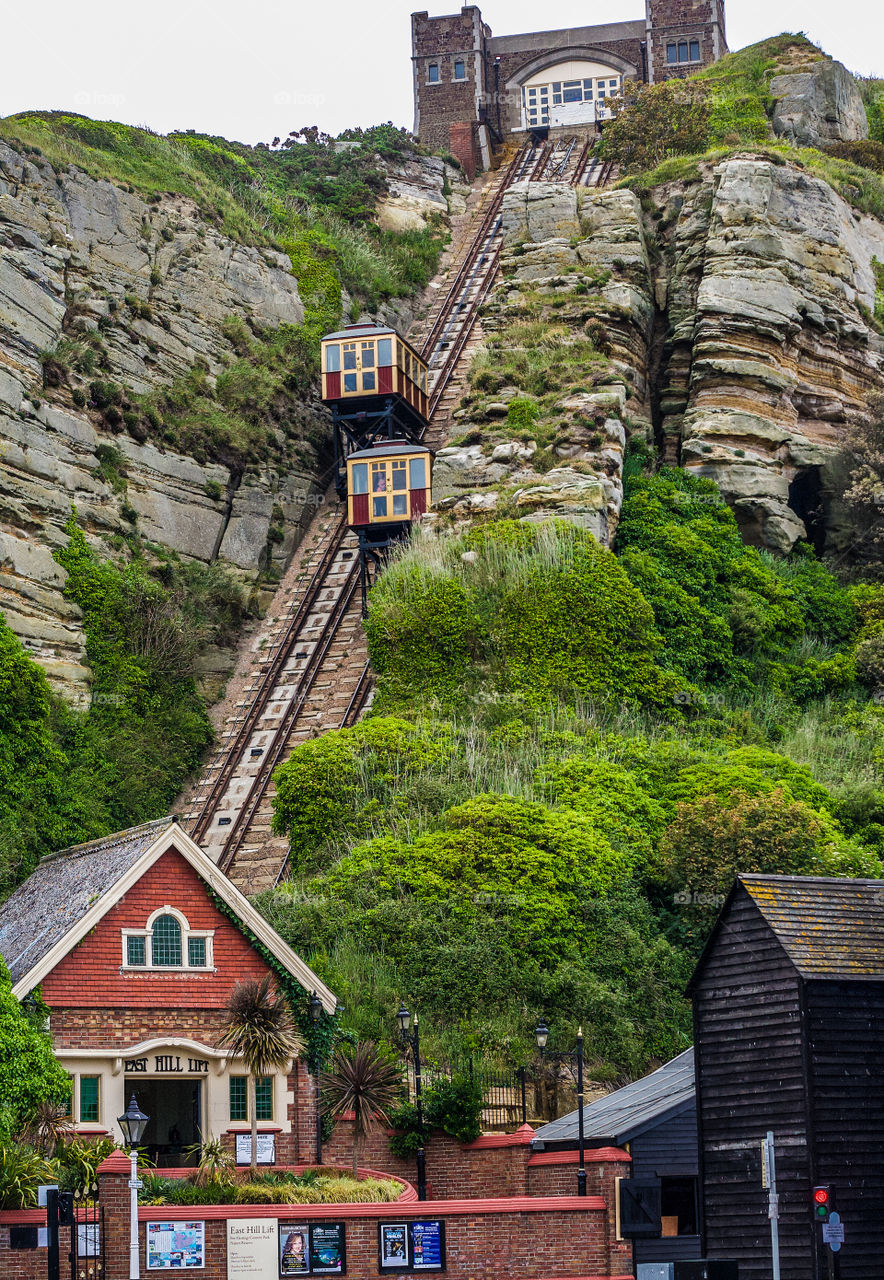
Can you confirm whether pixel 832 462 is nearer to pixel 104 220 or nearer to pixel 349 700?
pixel 349 700

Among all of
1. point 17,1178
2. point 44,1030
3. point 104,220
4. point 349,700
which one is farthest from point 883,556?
point 17,1178

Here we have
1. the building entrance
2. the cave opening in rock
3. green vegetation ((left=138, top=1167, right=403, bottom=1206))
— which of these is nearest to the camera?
green vegetation ((left=138, top=1167, right=403, bottom=1206))

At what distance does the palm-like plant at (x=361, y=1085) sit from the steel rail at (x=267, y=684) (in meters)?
17.8

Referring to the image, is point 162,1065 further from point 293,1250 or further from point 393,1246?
point 393,1246

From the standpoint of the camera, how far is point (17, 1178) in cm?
2727

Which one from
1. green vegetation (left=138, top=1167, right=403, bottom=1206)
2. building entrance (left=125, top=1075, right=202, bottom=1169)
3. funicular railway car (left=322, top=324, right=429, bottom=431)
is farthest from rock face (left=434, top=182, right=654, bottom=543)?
green vegetation (left=138, top=1167, right=403, bottom=1206)

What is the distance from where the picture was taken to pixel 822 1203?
85.5 feet

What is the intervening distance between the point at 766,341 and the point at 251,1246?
4714cm

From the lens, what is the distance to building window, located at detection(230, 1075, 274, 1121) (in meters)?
34.6

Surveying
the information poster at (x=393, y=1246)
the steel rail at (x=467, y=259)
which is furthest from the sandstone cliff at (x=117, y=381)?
the information poster at (x=393, y=1246)

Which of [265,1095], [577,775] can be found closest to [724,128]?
[577,775]

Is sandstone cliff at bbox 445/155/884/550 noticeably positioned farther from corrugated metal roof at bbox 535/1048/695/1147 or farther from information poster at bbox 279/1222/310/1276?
information poster at bbox 279/1222/310/1276

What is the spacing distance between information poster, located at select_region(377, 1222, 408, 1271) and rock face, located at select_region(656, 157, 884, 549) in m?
40.1

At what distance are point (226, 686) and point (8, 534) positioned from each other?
896 centimetres
